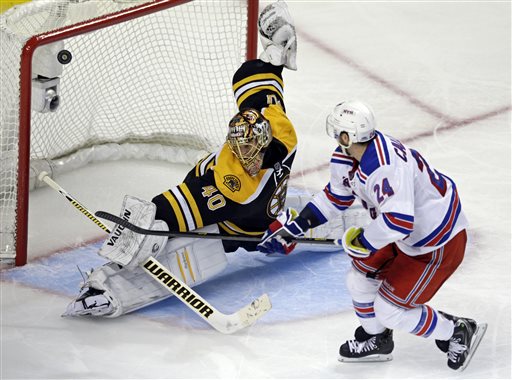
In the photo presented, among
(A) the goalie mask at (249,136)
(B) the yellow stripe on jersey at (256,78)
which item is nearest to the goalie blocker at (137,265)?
(A) the goalie mask at (249,136)

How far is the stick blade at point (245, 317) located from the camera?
385cm

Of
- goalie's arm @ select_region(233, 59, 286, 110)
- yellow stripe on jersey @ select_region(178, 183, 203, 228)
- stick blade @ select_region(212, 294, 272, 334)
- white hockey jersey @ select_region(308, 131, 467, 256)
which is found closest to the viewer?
white hockey jersey @ select_region(308, 131, 467, 256)

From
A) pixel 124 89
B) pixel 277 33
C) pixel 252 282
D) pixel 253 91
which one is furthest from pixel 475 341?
pixel 124 89

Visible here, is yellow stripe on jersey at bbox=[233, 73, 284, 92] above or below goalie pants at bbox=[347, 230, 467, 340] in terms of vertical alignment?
above

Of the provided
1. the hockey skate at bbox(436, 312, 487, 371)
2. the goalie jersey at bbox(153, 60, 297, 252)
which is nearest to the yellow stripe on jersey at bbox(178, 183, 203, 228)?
the goalie jersey at bbox(153, 60, 297, 252)

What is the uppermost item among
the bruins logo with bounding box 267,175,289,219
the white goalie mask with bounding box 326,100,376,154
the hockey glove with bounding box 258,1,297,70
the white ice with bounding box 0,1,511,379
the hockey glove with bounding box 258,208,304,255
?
the white goalie mask with bounding box 326,100,376,154

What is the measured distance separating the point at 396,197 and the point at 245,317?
70 cm

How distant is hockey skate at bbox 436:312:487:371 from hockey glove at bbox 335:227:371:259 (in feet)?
1.22

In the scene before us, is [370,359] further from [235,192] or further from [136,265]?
[136,265]

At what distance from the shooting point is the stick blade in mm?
3850

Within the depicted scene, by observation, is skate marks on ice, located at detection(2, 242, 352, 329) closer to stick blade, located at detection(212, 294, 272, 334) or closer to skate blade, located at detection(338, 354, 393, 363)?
stick blade, located at detection(212, 294, 272, 334)

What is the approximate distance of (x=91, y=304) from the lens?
12.7ft

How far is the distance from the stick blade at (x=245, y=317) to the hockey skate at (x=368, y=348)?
0.25 m

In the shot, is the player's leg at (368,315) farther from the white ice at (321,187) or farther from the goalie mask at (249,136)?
the goalie mask at (249,136)
